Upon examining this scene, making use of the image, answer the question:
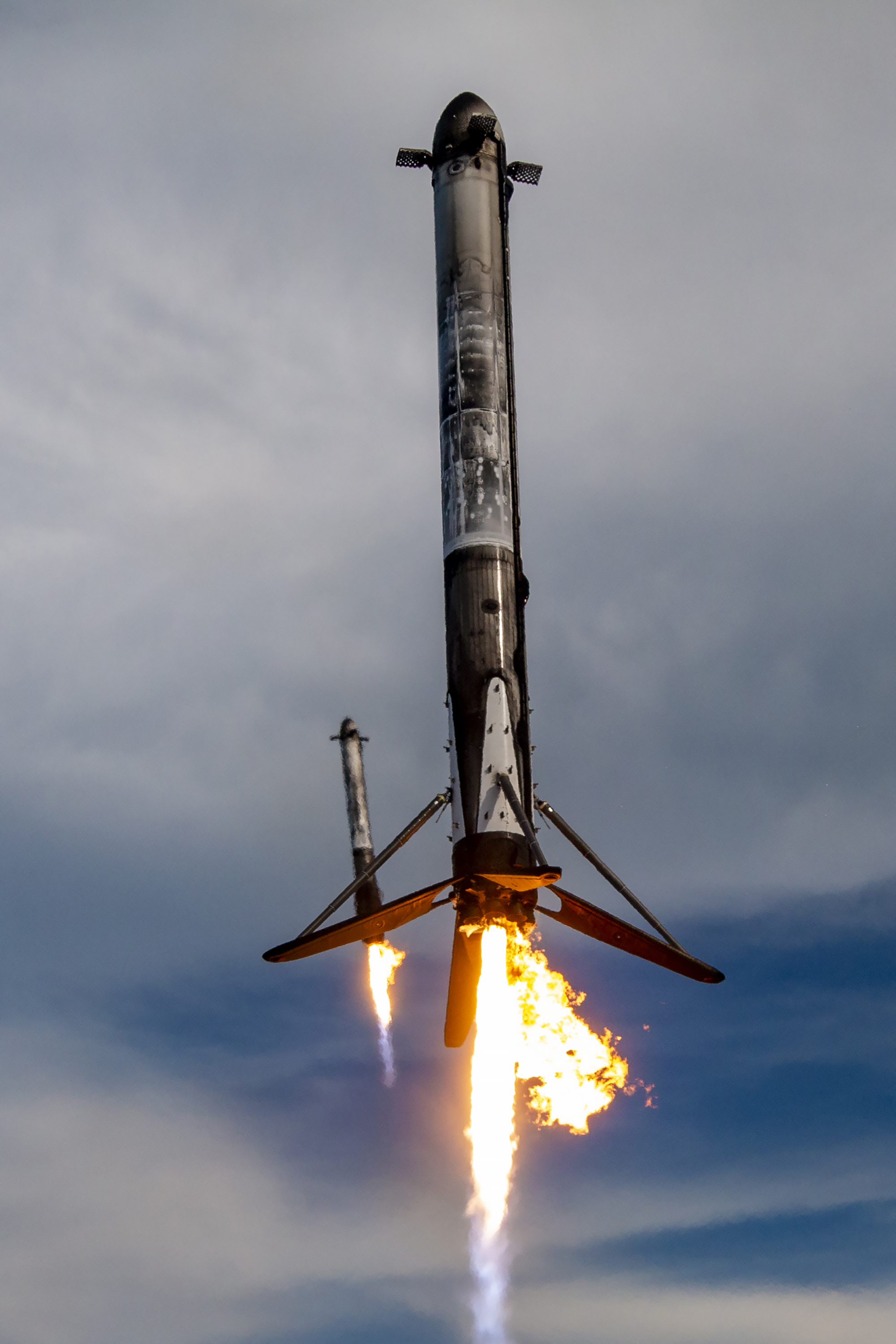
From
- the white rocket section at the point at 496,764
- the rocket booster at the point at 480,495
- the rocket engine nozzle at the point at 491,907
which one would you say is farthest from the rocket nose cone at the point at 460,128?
the rocket engine nozzle at the point at 491,907

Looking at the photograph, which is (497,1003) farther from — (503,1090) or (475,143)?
(475,143)

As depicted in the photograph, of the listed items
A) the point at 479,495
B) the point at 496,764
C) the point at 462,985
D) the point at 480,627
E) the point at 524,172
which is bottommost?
the point at 462,985

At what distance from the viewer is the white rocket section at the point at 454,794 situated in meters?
41.3

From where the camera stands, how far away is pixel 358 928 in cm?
4166

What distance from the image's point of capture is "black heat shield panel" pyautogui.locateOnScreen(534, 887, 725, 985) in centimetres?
4194

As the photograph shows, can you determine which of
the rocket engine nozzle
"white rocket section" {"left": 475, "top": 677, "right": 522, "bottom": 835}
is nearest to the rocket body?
"white rocket section" {"left": 475, "top": 677, "right": 522, "bottom": 835}

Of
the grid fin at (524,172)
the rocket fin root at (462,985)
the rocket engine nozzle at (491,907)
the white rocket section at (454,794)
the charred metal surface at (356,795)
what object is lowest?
the rocket fin root at (462,985)

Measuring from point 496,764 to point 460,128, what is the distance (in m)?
21.2

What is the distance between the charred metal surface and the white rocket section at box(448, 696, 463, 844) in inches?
759

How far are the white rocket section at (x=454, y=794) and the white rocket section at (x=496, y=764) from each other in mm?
853

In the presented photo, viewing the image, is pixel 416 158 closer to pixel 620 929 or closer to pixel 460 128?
pixel 460 128

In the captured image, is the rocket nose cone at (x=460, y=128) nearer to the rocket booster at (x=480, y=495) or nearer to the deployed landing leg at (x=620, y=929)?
the rocket booster at (x=480, y=495)

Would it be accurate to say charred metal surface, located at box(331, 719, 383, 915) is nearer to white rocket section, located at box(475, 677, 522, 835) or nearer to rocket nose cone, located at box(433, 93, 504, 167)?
white rocket section, located at box(475, 677, 522, 835)

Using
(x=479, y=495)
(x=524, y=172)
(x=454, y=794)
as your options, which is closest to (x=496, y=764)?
(x=454, y=794)
